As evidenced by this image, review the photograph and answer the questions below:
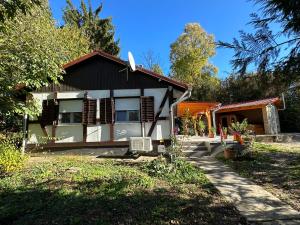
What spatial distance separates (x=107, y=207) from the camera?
600cm

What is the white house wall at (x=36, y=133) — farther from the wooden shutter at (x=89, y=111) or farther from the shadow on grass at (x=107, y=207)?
the shadow on grass at (x=107, y=207)

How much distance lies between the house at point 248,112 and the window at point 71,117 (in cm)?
867

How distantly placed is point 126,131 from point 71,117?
8.77ft

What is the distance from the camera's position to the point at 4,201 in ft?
22.0

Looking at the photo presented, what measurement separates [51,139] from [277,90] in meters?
10.7

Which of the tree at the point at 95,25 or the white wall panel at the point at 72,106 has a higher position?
the tree at the point at 95,25

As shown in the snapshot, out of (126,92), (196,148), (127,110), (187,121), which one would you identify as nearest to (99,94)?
(126,92)

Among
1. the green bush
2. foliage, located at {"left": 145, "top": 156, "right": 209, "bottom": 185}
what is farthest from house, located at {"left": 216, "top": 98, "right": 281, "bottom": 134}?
the green bush

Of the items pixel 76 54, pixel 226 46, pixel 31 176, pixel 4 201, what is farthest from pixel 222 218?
pixel 76 54

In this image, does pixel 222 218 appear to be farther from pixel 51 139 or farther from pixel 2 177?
pixel 51 139

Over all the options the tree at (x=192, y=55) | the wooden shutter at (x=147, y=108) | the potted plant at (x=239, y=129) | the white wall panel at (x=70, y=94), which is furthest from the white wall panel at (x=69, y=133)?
the tree at (x=192, y=55)

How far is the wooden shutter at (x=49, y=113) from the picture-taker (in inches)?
512

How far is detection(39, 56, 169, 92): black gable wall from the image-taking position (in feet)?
43.0

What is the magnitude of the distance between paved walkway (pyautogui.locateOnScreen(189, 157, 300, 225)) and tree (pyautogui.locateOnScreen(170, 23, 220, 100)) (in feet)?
99.9
